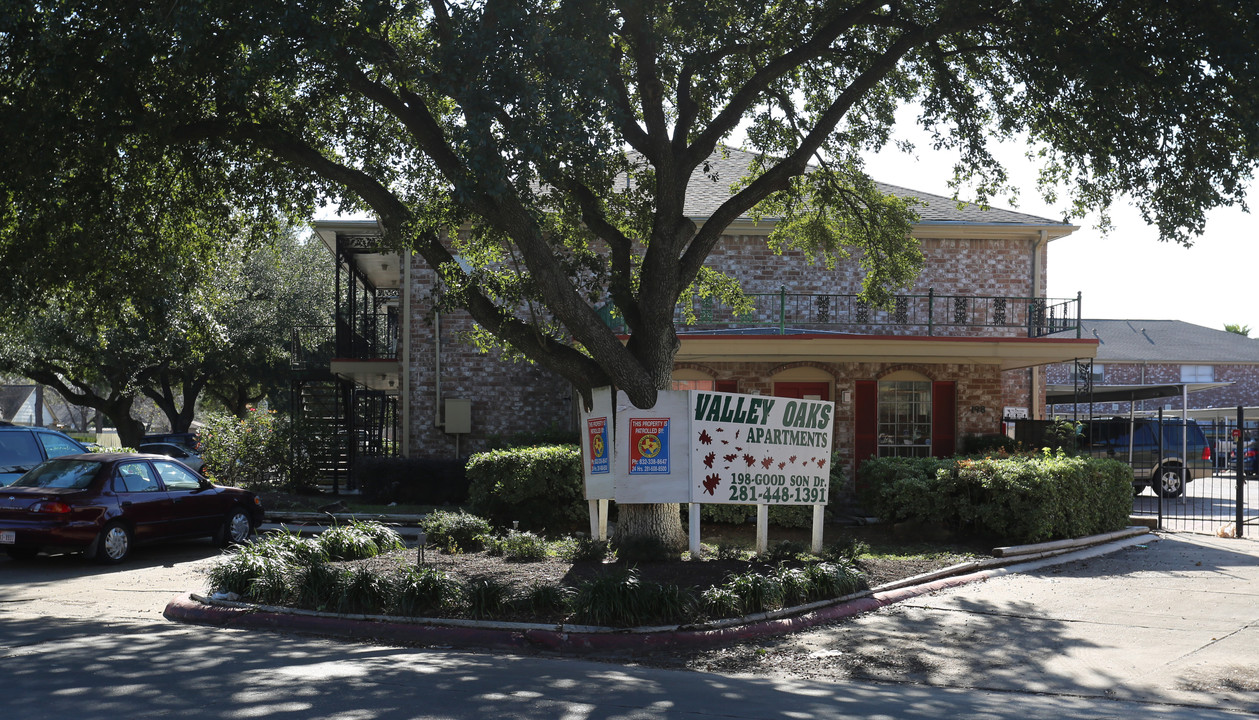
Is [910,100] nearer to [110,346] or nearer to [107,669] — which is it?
[107,669]

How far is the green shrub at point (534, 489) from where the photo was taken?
15438 mm

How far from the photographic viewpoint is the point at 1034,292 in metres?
21.9

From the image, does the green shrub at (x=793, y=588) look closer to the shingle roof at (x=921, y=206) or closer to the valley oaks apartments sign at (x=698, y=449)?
the valley oaks apartments sign at (x=698, y=449)

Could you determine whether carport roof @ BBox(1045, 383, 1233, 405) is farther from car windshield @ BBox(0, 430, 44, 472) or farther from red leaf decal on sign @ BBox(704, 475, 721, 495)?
car windshield @ BBox(0, 430, 44, 472)

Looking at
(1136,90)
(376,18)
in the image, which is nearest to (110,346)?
(376,18)

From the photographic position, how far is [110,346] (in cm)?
3092

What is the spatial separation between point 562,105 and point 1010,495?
322 inches

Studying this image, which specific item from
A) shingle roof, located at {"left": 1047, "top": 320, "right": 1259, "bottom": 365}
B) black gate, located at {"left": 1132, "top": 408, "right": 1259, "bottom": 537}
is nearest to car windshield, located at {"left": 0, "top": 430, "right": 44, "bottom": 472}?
black gate, located at {"left": 1132, "top": 408, "right": 1259, "bottom": 537}

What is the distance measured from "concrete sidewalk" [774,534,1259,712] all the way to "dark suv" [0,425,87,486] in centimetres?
1228

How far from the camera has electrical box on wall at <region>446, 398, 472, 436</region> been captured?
21.1 m

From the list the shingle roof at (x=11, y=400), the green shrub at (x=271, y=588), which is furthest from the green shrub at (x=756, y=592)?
the shingle roof at (x=11, y=400)

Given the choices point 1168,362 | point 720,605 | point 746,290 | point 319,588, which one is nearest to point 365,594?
point 319,588

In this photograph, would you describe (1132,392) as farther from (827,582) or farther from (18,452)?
(18,452)

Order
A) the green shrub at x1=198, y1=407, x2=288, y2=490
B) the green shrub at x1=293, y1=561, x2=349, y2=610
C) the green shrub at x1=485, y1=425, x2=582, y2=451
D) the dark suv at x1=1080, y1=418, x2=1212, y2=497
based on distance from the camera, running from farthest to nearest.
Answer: the dark suv at x1=1080, y1=418, x2=1212, y2=497, the green shrub at x1=198, y1=407, x2=288, y2=490, the green shrub at x1=485, y1=425, x2=582, y2=451, the green shrub at x1=293, y1=561, x2=349, y2=610
